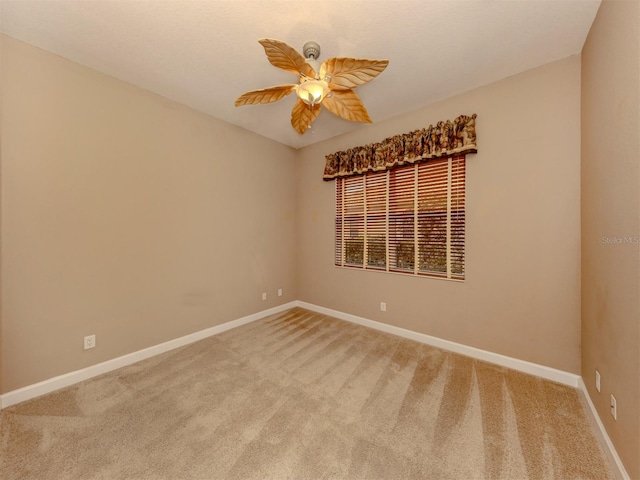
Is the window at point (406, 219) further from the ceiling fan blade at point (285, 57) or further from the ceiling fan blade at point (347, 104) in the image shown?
the ceiling fan blade at point (285, 57)

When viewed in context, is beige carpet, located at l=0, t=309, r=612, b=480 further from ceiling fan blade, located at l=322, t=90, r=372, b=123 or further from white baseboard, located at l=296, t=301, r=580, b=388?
ceiling fan blade, located at l=322, t=90, r=372, b=123

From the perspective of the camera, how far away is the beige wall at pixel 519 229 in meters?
2.08

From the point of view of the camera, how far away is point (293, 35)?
183 centimetres

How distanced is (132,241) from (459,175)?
11.7 feet

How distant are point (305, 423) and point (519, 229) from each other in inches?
100

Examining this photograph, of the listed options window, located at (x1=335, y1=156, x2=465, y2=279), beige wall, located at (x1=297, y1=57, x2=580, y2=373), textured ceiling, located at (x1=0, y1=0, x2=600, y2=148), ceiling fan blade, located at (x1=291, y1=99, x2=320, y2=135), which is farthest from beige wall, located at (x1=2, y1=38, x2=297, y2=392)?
beige wall, located at (x1=297, y1=57, x2=580, y2=373)

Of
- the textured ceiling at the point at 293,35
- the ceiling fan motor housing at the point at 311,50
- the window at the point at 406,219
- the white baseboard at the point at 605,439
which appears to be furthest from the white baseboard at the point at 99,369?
the white baseboard at the point at 605,439

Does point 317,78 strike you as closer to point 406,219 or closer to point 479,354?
point 406,219

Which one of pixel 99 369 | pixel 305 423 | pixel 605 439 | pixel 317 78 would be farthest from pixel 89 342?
pixel 605 439

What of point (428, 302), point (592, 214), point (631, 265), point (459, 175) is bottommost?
point (428, 302)

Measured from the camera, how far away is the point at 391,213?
318 centimetres

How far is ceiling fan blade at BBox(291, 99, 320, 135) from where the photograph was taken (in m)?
2.07

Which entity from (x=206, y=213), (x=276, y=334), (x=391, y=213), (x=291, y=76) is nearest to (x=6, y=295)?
(x=206, y=213)

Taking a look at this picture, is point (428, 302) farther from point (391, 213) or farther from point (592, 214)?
point (592, 214)
